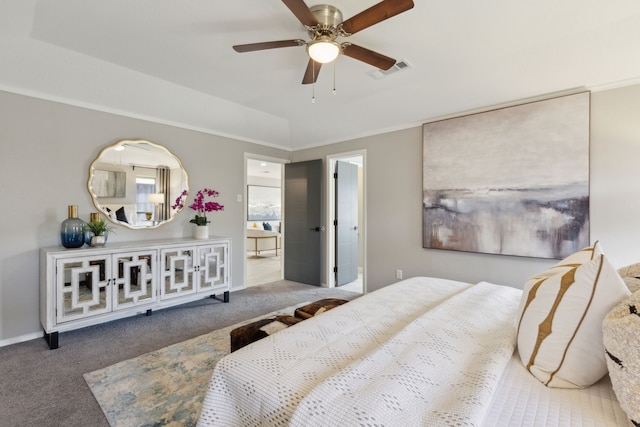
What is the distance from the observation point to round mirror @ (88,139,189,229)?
3.21 metres

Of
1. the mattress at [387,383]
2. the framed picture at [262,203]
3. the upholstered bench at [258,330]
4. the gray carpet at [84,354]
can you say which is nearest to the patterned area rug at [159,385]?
the gray carpet at [84,354]

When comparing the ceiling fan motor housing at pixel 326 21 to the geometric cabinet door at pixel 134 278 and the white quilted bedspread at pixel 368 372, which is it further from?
the geometric cabinet door at pixel 134 278

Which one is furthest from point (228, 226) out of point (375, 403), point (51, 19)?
point (375, 403)

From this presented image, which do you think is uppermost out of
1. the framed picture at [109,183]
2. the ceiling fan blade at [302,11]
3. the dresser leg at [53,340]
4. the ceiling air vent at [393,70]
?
the ceiling air vent at [393,70]

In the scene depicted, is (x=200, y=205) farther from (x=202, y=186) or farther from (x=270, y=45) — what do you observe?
(x=270, y=45)

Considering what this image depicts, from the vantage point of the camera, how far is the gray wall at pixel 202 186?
2.53 m

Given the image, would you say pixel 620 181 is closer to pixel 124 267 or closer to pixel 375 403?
pixel 375 403

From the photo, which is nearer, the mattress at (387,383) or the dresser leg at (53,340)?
the mattress at (387,383)

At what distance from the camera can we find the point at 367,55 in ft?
6.82

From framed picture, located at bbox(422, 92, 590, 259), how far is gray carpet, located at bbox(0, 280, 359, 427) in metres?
2.21

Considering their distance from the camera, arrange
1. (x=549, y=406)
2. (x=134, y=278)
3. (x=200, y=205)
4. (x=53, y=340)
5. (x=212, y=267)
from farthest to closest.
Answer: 1. (x=200, y=205)
2. (x=212, y=267)
3. (x=134, y=278)
4. (x=53, y=340)
5. (x=549, y=406)

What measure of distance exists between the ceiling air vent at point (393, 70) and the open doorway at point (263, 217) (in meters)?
3.89

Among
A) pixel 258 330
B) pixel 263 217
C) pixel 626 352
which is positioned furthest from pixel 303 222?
pixel 263 217

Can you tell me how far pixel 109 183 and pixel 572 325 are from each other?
13.2ft
